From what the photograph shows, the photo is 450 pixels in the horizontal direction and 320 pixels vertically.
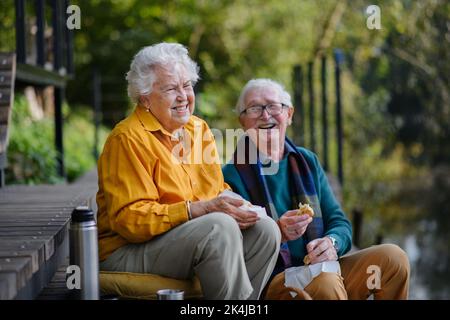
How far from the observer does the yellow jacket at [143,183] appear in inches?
114

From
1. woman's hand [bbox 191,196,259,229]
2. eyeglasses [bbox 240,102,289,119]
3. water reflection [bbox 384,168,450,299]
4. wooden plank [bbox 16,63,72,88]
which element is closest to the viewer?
woman's hand [bbox 191,196,259,229]

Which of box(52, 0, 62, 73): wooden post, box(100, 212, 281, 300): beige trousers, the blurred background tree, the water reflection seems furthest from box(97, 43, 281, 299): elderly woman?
the blurred background tree

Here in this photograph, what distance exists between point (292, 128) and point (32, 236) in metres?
8.49

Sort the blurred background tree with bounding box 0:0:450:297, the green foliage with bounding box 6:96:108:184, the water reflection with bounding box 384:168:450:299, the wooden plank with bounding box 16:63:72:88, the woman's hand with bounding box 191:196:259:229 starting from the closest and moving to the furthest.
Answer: the woman's hand with bounding box 191:196:259:229 < the wooden plank with bounding box 16:63:72:88 < the green foliage with bounding box 6:96:108:184 < the water reflection with bounding box 384:168:450:299 < the blurred background tree with bounding box 0:0:450:297

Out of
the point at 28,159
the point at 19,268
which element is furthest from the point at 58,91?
the point at 19,268

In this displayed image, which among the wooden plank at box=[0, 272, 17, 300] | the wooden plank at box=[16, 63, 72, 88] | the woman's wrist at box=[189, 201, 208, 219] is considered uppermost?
the wooden plank at box=[16, 63, 72, 88]

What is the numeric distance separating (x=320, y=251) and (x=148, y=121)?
83 cm

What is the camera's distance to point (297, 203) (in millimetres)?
3461

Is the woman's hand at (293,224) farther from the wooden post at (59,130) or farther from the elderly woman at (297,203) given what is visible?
the wooden post at (59,130)

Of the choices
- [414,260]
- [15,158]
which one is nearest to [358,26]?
[414,260]

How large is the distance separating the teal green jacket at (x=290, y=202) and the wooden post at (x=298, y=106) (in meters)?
6.03

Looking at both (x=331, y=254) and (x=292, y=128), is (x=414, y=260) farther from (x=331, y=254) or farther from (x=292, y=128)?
(x=331, y=254)

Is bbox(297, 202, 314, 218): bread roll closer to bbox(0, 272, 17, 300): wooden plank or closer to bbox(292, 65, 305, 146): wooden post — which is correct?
bbox(0, 272, 17, 300): wooden plank

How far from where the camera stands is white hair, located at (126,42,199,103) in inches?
121
